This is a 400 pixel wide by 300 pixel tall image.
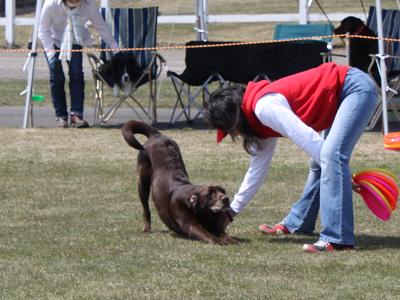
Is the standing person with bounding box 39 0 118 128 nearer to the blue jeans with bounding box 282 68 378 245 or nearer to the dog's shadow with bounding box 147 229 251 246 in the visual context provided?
the dog's shadow with bounding box 147 229 251 246

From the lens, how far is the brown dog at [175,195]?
6957 mm

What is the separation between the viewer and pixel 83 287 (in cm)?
585

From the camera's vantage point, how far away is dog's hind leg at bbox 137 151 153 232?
7.50 metres

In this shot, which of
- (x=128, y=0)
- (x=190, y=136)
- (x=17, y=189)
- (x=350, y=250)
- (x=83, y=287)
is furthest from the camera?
(x=128, y=0)

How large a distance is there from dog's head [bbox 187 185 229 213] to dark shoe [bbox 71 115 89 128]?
6.27m

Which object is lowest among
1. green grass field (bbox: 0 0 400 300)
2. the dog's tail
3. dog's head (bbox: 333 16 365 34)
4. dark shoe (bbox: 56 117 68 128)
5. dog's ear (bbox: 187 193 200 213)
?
dark shoe (bbox: 56 117 68 128)

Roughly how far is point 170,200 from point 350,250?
1224mm

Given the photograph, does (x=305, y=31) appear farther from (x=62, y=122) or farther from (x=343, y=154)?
(x=343, y=154)

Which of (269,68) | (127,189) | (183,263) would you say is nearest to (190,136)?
(269,68)

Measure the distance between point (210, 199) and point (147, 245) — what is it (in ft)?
1.69

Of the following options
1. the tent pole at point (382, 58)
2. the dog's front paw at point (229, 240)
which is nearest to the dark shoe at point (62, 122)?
the tent pole at point (382, 58)

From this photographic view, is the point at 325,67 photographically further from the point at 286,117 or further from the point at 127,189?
the point at 127,189

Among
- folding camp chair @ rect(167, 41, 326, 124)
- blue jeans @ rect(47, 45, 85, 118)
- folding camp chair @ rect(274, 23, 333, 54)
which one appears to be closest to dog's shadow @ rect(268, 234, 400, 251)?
folding camp chair @ rect(167, 41, 326, 124)

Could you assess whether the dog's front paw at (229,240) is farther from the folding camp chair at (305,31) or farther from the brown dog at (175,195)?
the folding camp chair at (305,31)
